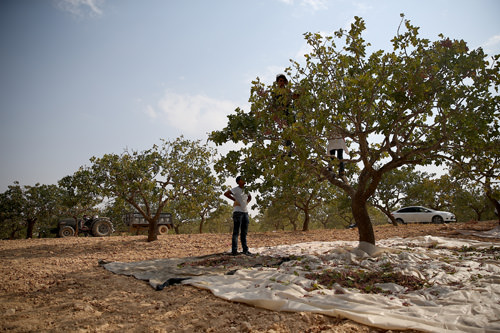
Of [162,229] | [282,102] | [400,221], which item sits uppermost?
[282,102]

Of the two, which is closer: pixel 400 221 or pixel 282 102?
pixel 282 102

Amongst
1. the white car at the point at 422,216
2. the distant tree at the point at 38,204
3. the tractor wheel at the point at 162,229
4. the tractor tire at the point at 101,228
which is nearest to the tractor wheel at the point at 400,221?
the white car at the point at 422,216

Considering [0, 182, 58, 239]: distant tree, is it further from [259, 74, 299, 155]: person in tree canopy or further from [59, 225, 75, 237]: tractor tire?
[259, 74, 299, 155]: person in tree canopy

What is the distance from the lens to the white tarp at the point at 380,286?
3508mm

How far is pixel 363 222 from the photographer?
862cm

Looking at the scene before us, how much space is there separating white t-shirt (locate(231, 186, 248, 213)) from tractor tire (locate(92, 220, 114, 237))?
14.1 m

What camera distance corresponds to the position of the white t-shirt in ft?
28.2

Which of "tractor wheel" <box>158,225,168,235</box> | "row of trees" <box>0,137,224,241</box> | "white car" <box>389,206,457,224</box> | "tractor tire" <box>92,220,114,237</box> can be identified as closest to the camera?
"row of trees" <box>0,137,224,241</box>

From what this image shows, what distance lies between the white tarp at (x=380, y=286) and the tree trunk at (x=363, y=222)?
350 millimetres

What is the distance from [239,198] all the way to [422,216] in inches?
763

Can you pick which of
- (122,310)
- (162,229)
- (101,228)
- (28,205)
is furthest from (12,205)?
(122,310)

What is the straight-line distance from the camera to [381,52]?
7363mm

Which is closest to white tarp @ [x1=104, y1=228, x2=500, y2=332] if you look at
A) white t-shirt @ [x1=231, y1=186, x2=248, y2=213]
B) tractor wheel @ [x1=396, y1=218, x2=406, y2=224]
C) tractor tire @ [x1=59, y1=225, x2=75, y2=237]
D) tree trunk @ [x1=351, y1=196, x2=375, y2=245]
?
tree trunk @ [x1=351, y1=196, x2=375, y2=245]

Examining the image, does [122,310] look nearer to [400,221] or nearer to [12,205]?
[400,221]
